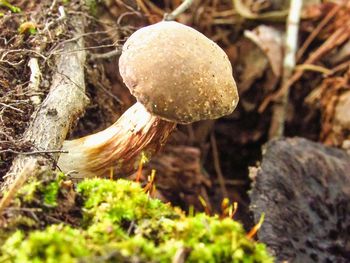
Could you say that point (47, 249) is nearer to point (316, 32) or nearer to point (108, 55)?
point (108, 55)

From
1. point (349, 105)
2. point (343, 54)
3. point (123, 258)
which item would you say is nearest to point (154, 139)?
point (123, 258)

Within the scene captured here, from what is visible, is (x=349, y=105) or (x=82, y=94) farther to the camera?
(x=349, y=105)

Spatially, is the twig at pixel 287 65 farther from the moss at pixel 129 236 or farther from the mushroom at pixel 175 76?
the moss at pixel 129 236

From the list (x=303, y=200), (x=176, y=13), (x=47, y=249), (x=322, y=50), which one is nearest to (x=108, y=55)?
(x=176, y=13)

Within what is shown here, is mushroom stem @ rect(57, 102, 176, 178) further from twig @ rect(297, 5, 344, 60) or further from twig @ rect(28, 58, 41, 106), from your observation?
twig @ rect(297, 5, 344, 60)

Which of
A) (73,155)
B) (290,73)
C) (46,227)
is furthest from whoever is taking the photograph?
(290,73)

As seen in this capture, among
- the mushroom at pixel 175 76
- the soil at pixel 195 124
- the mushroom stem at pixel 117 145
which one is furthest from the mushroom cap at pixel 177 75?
the soil at pixel 195 124

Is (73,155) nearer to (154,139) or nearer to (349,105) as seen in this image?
(154,139)
